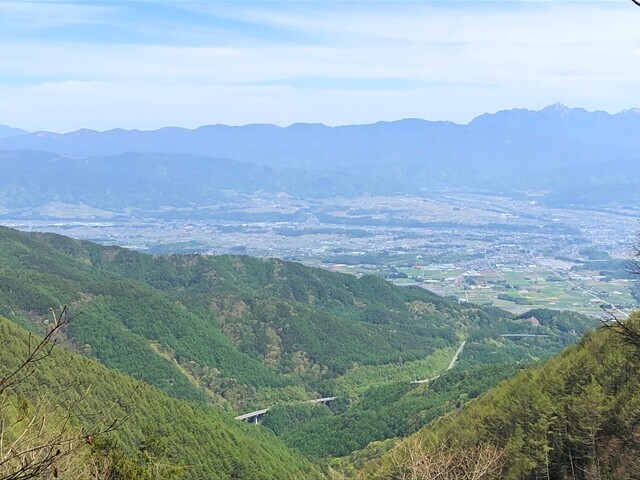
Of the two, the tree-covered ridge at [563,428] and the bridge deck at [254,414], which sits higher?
the tree-covered ridge at [563,428]

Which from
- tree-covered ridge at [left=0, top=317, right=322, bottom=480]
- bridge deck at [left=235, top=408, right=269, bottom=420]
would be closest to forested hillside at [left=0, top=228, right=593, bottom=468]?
bridge deck at [left=235, top=408, right=269, bottom=420]

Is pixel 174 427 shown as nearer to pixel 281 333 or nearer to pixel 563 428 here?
pixel 563 428

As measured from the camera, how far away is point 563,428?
90.2 ft

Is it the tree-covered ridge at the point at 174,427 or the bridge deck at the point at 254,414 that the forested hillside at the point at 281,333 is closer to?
the bridge deck at the point at 254,414

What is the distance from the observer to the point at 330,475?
5772cm

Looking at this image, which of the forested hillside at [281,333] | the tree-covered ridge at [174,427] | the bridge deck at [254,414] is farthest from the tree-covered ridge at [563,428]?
the bridge deck at [254,414]

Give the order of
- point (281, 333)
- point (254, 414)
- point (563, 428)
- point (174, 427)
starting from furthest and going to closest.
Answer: point (281, 333)
point (254, 414)
point (174, 427)
point (563, 428)

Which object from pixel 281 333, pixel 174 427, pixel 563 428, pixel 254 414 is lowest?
pixel 254 414

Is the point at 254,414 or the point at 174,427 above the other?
the point at 174,427

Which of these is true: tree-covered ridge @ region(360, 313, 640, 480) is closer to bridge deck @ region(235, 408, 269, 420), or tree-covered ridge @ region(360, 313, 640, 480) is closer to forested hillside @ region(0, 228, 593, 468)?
forested hillside @ region(0, 228, 593, 468)

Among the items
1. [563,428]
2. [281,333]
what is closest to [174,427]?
[563,428]

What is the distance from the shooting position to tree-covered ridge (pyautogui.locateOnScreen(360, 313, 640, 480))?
24266mm

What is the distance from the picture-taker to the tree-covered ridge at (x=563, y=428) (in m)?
24.3

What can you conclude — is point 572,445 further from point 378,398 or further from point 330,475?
point 378,398
